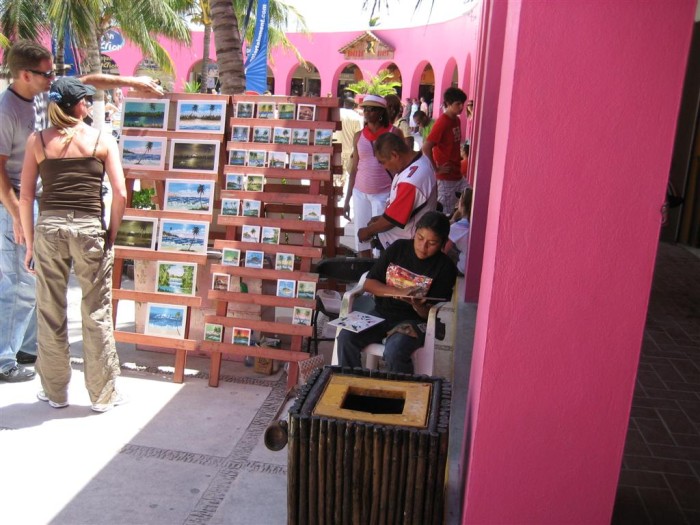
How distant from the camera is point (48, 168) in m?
3.74

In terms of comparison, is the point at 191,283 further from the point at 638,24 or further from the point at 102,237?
the point at 638,24

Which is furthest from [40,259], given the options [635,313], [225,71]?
[225,71]

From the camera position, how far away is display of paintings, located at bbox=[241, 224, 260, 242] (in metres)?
4.66

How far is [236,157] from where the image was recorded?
4.78 metres

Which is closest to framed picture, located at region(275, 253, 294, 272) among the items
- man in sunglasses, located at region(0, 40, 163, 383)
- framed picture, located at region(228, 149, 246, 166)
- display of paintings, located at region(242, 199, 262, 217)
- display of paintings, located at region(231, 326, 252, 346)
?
display of paintings, located at region(242, 199, 262, 217)

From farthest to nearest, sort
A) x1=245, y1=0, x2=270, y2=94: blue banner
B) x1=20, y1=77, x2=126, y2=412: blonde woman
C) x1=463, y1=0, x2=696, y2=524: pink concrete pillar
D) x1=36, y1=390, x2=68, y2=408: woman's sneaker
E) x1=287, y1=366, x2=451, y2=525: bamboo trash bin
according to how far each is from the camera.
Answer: x1=245, y1=0, x2=270, y2=94: blue banner < x1=36, y1=390, x2=68, y2=408: woman's sneaker < x1=20, y1=77, x2=126, y2=412: blonde woman < x1=287, y1=366, x2=451, y2=525: bamboo trash bin < x1=463, y1=0, x2=696, y2=524: pink concrete pillar

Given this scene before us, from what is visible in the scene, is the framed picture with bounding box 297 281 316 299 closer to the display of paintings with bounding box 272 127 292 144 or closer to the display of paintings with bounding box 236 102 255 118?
the display of paintings with bounding box 272 127 292 144

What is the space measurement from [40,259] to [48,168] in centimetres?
52

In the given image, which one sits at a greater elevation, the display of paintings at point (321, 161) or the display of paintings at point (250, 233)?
the display of paintings at point (321, 161)

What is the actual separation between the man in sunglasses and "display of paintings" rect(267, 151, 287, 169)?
91 centimetres

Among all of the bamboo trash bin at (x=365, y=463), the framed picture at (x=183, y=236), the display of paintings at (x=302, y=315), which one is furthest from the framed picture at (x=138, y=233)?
the bamboo trash bin at (x=365, y=463)

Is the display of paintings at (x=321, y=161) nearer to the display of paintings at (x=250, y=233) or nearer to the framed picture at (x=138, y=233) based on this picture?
the display of paintings at (x=250, y=233)

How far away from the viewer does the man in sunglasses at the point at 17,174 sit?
414cm

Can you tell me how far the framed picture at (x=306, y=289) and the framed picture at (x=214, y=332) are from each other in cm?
60
